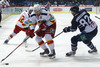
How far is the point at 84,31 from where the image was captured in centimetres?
342

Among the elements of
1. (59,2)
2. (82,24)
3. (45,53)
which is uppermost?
(59,2)

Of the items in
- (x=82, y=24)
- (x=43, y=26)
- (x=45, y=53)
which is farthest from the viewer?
(x=45, y=53)

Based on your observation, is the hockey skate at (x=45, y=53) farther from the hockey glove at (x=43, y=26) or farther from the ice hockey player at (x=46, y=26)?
the hockey glove at (x=43, y=26)

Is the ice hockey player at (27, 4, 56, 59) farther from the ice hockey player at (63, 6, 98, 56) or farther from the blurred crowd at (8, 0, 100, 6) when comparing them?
the blurred crowd at (8, 0, 100, 6)

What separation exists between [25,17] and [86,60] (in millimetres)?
1726

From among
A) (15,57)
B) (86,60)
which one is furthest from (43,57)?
(86,60)

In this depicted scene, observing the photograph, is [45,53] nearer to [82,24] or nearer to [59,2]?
[82,24]

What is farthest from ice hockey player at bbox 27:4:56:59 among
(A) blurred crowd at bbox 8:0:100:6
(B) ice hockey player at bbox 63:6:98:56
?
(A) blurred crowd at bbox 8:0:100:6

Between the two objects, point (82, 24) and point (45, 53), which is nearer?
point (82, 24)

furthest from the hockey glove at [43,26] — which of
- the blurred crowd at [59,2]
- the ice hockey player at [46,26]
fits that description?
the blurred crowd at [59,2]

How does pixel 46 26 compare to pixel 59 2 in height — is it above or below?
below

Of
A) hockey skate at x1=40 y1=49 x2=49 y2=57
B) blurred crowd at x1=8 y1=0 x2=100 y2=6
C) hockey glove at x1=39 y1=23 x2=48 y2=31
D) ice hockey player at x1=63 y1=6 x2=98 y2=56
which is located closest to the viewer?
ice hockey player at x1=63 y1=6 x2=98 y2=56

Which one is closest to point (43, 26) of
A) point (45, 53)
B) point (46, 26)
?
point (46, 26)

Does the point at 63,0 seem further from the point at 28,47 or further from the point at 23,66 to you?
the point at 23,66
